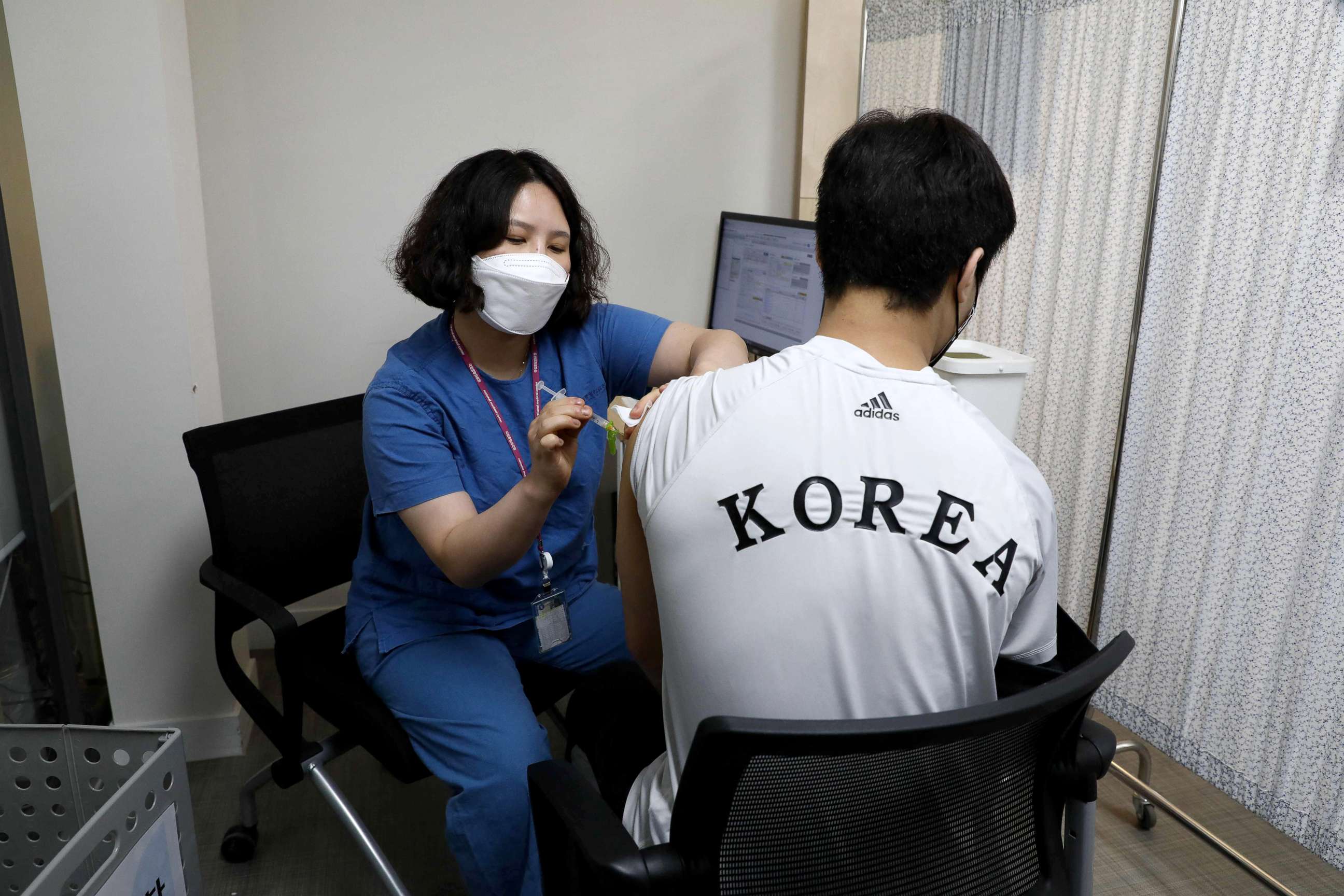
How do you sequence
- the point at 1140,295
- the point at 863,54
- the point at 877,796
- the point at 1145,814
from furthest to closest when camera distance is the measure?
the point at 863,54 < the point at 1145,814 < the point at 1140,295 < the point at 877,796

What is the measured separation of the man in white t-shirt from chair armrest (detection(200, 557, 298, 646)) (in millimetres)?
723

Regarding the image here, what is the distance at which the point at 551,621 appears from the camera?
4.85ft

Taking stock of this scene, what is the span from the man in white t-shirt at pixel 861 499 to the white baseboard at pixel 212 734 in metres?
1.51

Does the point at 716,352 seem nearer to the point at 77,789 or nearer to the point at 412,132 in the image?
the point at 77,789

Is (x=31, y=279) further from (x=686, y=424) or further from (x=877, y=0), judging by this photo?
(x=877, y=0)

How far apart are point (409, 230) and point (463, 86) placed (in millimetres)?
984

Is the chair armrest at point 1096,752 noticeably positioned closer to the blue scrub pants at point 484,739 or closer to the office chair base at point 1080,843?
the office chair base at point 1080,843

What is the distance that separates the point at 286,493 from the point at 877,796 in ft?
4.28

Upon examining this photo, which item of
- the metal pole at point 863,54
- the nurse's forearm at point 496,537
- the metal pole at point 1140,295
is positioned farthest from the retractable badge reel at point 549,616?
the metal pole at point 863,54

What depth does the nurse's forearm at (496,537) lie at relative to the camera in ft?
3.89

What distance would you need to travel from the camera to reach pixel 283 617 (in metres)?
1.42

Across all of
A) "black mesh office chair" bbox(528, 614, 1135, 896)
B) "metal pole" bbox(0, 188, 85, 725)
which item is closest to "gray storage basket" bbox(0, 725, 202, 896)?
"black mesh office chair" bbox(528, 614, 1135, 896)

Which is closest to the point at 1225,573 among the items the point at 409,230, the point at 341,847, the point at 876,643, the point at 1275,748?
the point at 1275,748

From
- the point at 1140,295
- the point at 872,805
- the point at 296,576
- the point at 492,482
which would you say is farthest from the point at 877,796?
the point at 1140,295
